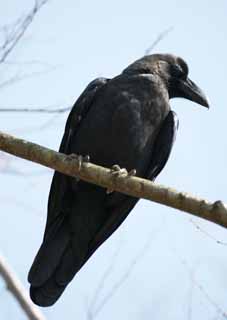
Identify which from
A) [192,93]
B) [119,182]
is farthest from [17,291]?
[192,93]

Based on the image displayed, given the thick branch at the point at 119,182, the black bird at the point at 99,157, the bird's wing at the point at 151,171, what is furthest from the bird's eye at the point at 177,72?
the thick branch at the point at 119,182

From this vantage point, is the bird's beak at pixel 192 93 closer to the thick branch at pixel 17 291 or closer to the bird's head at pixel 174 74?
the bird's head at pixel 174 74

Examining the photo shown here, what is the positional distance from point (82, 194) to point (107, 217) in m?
0.28

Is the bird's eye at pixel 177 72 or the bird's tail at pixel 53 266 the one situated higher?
the bird's eye at pixel 177 72

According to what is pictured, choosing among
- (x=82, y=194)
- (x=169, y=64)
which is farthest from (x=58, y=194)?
(x=169, y=64)

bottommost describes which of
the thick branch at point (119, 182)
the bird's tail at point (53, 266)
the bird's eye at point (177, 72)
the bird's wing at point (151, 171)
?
the bird's tail at point (53, 266)

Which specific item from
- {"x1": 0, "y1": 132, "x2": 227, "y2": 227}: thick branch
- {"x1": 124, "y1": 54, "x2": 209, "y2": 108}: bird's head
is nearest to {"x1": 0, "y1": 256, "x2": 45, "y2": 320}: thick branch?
{"x1": 0, "y1": 132, "x2": 227, "y2": 227}: thick branch

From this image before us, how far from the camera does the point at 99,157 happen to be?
18.2ft

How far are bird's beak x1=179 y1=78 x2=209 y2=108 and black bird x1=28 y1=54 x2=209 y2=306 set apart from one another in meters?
0.43

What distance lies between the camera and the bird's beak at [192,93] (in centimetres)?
631

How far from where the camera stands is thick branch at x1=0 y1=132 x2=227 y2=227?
3.94 m

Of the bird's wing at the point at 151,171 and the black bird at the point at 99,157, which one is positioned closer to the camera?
the black bird at the point at 99,157

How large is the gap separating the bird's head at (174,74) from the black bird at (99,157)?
0.82 ft

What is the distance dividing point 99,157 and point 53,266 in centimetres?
76
